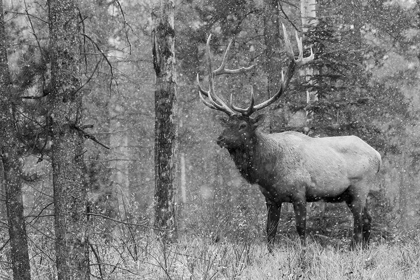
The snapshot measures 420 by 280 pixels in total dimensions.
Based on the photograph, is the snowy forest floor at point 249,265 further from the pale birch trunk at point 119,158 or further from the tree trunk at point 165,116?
the pale birch trunk at point 119,158

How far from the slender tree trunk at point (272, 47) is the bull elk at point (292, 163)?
237cm

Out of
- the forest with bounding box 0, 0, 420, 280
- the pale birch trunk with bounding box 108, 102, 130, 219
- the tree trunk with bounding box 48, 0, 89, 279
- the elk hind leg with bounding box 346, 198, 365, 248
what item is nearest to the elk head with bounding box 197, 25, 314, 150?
the forest with bounding box 0, 0, 420, 280

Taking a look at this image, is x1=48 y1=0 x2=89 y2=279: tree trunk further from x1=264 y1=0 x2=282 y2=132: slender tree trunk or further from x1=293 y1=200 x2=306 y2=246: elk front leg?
x1=264 y1=0 x2=282 y2=132: slender tree trunk

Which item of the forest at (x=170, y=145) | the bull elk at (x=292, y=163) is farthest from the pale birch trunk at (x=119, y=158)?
the bull elk at (x=292, y=163)

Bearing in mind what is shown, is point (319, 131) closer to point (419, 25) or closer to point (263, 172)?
point (263, 172)

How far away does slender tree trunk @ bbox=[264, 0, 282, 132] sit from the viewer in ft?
40.1

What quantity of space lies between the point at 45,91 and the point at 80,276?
1730 mm

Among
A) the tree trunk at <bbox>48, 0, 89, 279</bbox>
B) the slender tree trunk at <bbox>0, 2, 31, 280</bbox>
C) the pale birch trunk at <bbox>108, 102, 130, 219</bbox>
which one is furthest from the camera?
the pale birch trunk at <bbox>108, 102, 130, 219</bbox>

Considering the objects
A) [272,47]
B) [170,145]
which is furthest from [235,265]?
[272,47]

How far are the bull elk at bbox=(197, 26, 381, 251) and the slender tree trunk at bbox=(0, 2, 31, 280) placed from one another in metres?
3.34

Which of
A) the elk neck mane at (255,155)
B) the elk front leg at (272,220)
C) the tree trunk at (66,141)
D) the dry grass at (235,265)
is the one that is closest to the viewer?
the tree trunk at (66,141)

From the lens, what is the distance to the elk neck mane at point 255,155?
8.96 m

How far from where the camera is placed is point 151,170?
28.2m

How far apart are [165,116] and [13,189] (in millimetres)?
3332
